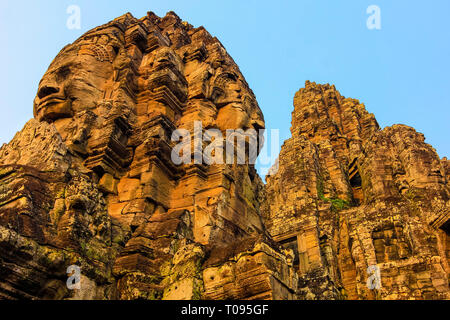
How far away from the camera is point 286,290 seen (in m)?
5.64

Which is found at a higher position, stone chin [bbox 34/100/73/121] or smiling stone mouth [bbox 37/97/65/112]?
smiling stone mouth [bbox 37/97/65/112]

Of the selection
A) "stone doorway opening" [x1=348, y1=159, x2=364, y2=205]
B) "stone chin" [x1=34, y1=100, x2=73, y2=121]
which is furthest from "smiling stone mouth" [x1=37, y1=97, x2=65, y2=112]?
"stone doorway opening" [x1=348, y1=159, x2=364, y2=205]

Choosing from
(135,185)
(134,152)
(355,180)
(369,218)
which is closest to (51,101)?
(134,152)

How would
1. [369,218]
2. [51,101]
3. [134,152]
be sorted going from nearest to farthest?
[134,152], [51,101], [369,218]

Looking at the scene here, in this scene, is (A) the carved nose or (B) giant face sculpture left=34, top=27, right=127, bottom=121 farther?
(A) the carved nose

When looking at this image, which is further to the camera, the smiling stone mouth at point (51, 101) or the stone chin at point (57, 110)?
the smiling stone mouth at point (51, 101)

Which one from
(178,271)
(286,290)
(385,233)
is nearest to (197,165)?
(178,271)

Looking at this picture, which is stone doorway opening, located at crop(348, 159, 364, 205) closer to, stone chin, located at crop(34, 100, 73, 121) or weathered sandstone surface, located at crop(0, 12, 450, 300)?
weathered sandstone surface, located at crop(0, 12, 450, 300)

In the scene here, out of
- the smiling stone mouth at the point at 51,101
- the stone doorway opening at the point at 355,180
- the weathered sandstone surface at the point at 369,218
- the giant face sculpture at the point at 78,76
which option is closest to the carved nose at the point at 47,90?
the giant face sculpture at the point at 78,76

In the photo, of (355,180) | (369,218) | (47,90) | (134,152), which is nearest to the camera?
(134,152)

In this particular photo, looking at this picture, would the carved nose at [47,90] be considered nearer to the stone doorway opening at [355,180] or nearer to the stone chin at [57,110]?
the stone chin at [57,110]

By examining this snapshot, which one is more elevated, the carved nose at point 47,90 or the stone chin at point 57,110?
the carved nose at point 47,90

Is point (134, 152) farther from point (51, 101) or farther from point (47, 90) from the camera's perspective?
point (47, 90)
